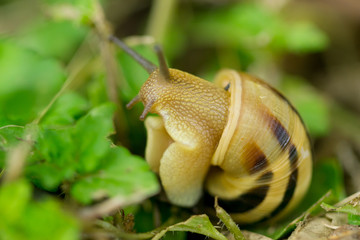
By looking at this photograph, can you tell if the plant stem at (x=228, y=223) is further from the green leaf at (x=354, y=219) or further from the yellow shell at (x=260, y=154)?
the green leaf at (x=354, y=219)

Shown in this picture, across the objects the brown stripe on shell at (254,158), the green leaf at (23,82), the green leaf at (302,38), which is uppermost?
the green leaf at (302,38)

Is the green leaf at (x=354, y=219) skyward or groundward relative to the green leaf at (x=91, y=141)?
groundward

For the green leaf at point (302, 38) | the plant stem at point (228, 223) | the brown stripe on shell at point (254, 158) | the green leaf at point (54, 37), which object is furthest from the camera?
the green leaf at point (54, 37)

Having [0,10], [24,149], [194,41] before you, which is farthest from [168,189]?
[0,10]

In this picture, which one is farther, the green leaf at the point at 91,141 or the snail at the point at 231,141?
the snail at the point at 231,141

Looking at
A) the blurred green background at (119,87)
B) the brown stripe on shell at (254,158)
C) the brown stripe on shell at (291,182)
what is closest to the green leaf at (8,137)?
the blurred green background at (119,87)

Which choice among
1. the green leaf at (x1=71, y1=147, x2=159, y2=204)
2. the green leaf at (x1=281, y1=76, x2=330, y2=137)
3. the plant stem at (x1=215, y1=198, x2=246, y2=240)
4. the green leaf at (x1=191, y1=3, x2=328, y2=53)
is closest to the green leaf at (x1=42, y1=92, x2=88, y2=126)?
the green leaf at (x1=71, y1=147, x2=159, y2=204)

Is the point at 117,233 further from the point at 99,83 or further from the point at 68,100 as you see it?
the point at 99,83

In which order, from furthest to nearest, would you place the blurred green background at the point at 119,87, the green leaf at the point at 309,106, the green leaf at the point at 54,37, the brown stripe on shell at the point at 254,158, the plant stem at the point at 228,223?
the green leaf at the point at 54,37
the green leaf at the point at 309,106
the brown stripe on shell at the point at 254,158
the plant stem at the point at 228,223
the blurred green background at the point at 119,87

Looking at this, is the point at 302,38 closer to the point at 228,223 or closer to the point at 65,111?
the point at 228,223
